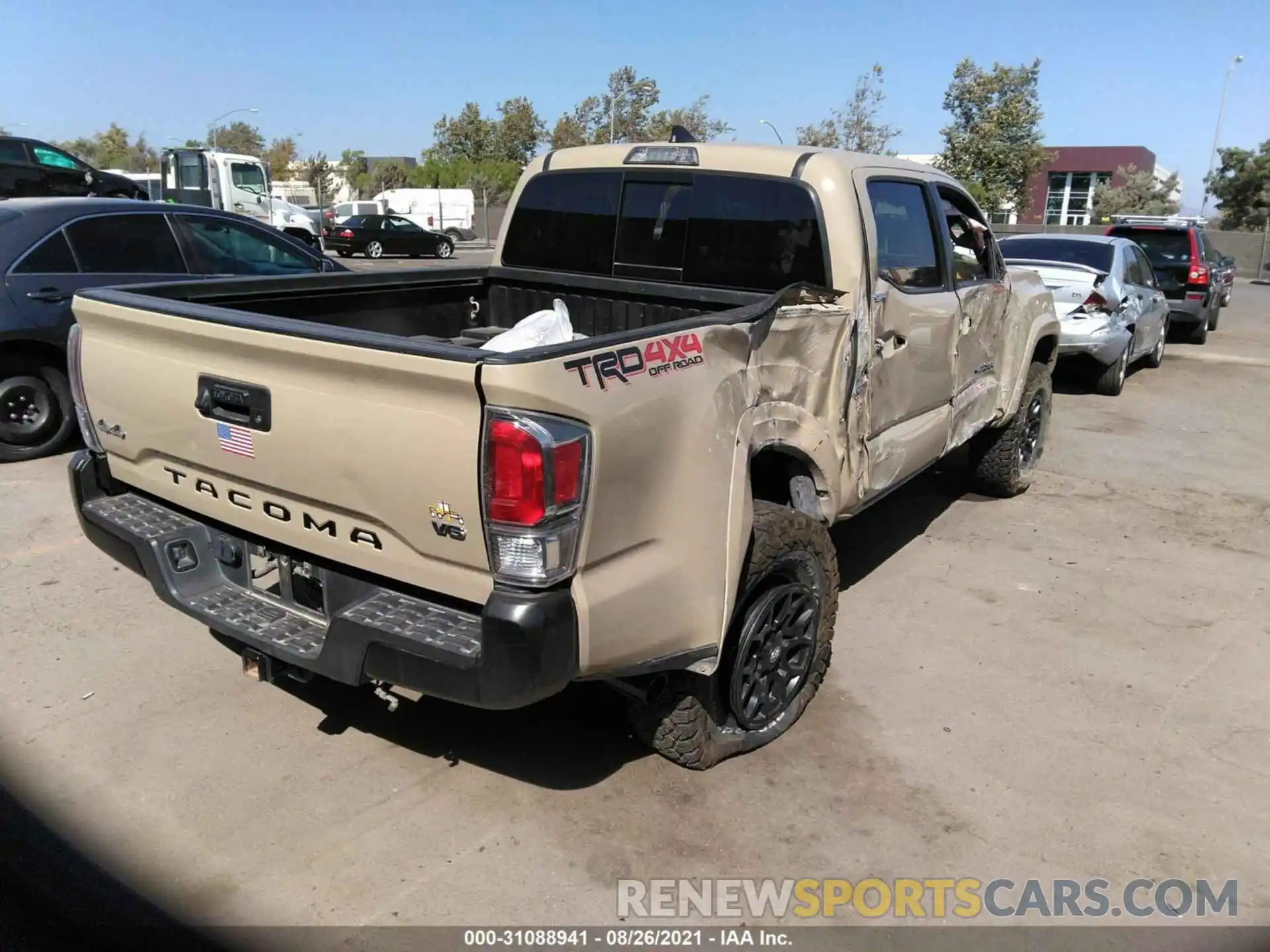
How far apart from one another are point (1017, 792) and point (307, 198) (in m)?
70.4

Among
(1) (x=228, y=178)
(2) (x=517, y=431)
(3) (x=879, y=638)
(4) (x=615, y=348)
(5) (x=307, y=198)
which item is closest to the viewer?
(2) (x=517, y=431)

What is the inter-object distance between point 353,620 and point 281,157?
92.3 meters

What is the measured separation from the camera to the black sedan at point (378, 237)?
103 ft

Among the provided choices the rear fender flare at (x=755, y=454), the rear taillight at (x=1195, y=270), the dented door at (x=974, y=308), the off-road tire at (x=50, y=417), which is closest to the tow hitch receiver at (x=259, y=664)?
the rear fender flare at (x=755, y=454)

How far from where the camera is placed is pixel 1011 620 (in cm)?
478

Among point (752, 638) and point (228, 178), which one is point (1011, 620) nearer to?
point (752, 638)

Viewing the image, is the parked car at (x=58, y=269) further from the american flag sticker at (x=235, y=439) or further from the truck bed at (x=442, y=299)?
the american flag sticker at (x=235, y=439)

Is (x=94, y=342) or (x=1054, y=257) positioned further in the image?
(x=1054, y=257)

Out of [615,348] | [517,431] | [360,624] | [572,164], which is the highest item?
[572,164]

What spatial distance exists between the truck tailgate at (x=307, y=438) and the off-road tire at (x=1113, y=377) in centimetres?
962

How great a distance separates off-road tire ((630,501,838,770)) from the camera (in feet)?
10.6

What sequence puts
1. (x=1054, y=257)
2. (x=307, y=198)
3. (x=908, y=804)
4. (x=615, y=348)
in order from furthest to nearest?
(x=307, y=198)
(x=1054, y=257)
(x=908, y=804)
(x=615, y=348)

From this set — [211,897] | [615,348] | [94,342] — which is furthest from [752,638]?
[94,342]

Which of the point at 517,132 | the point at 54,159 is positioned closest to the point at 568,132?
the point at 517,132
